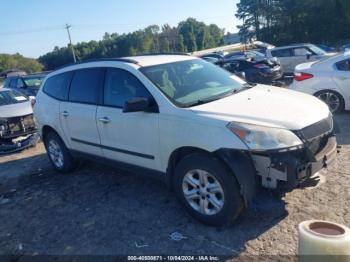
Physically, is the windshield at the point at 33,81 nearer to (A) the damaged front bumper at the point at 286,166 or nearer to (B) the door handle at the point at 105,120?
(B) the door handle at the point at 105,120

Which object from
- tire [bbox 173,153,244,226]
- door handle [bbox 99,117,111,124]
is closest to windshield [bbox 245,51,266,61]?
door handle [bbox 99,117,111,124]

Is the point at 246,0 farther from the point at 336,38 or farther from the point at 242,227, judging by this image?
the point at 242,227

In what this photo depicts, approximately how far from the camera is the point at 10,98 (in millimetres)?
9672

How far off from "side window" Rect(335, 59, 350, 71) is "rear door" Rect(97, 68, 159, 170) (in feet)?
17.2

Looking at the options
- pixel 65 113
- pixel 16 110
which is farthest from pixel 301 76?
pixel 16 110

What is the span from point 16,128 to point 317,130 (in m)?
7.17

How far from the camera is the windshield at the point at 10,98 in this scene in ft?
30.8

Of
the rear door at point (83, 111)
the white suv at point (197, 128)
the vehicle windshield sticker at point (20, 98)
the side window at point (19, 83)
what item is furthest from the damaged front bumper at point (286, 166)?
the side window at point (19, 83)

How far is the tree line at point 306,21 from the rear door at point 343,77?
134 feet

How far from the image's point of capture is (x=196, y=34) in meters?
106

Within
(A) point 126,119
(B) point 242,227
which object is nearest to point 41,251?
(A) point 126,119

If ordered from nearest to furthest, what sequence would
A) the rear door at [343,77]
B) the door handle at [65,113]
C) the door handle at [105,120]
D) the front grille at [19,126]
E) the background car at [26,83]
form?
1. the door handle at [105,120]
2. the door handle at [65,113]
3. the rear door at [343,77]
4. the front grille at [19,126]
5. the background car at [26,83]

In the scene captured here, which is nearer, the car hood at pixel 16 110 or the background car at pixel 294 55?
the car hood at pixel 16 110

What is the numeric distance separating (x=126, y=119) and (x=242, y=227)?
6.03ft
